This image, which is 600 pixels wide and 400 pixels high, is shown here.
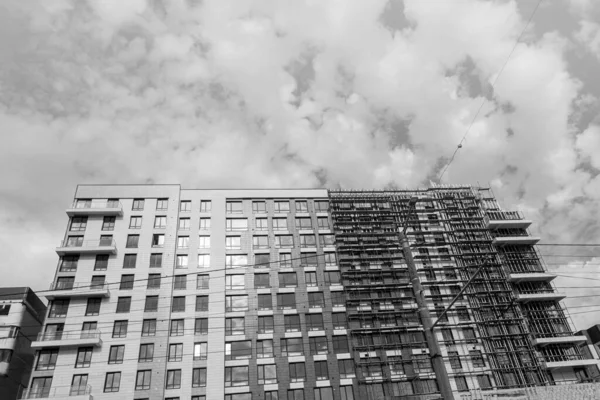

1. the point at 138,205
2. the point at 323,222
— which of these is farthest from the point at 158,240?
the point at 323,222

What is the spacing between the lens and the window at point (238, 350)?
49.2 metres

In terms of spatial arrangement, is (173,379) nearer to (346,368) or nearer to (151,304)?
(151,304)

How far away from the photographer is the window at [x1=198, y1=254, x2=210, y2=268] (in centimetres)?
5540

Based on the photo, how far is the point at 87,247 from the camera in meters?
54.0

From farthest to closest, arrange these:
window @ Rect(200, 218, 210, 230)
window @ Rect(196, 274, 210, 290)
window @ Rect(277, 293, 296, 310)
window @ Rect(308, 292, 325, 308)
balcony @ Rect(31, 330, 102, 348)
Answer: window @ Rect(200, 218, 210, 230), window @ Rect(196, 274, 210, 290), window @ Rect(308, 292, 325, 308), window @ Rect(277, 293, 296, 310), balcony @ Rect(31, 330, 102, 348)

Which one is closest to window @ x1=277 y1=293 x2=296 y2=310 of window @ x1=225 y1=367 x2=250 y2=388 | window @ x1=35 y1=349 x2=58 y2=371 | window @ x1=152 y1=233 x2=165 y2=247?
window @ x1=225 y1=367 x2=250 y2=388

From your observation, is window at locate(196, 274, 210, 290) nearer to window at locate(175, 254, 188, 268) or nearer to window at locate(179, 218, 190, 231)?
window at locate(175, 254, 188, 268)

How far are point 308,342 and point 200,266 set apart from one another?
17177 mm

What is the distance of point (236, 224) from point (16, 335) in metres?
30.5

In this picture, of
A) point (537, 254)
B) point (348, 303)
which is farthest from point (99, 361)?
point (537, 254)

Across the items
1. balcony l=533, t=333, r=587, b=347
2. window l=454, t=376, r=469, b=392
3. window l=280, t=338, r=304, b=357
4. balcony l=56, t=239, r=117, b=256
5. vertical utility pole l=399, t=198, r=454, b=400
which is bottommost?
vertical utility pole l=399, t=198, r=454, b=400

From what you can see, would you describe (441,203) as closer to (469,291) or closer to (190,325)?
(469,291)

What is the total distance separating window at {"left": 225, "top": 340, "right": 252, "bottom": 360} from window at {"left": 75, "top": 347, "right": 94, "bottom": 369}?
50.3ft

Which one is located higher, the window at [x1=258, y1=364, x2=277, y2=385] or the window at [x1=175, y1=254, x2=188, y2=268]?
the window at [x1=175, y1=254, x2=188, y2=268]
